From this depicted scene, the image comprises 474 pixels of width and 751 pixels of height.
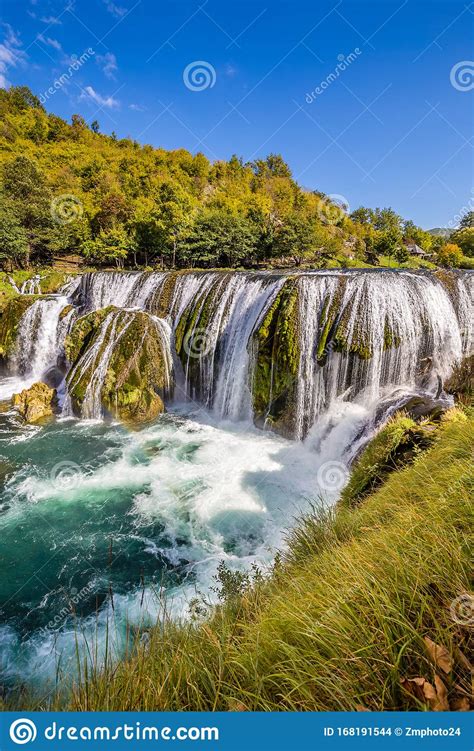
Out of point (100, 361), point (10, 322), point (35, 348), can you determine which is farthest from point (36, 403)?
point (10, 322)

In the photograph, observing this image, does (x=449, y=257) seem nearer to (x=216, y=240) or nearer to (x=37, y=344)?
(x=216, y=240)

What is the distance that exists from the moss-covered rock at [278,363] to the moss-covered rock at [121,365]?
417cm

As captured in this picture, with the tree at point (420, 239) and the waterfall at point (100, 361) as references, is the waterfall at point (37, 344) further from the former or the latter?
the tree at point (420, 239)

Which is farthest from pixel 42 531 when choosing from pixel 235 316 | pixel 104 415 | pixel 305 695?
pixel 235 316

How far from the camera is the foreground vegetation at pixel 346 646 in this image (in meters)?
1.33

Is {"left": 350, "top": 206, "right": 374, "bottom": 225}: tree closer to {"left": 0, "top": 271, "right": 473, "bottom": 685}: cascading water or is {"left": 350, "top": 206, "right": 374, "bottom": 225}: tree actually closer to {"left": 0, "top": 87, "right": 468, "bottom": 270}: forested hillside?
{"left": 0, "top": 87, "right": 468, "bottom": 270}: forested hillside

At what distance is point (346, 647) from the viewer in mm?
1463

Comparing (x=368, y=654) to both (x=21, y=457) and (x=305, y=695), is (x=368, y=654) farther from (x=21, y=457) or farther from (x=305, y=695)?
(x=21, y=457)

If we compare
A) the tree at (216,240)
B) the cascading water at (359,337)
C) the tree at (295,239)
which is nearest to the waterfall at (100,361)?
the cascading water at (359,337)

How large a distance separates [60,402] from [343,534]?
12.3 meters

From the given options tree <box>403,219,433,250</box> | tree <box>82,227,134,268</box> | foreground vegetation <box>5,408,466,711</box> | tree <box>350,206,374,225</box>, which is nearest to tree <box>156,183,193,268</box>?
tree <box>82,227,134,268</box>

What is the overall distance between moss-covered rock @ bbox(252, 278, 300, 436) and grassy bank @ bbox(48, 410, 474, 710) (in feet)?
26.8

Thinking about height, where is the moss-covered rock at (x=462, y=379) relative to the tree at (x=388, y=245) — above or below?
below

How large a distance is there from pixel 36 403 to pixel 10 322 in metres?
6.12
